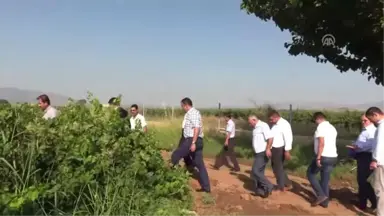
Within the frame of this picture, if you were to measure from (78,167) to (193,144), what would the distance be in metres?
3.36

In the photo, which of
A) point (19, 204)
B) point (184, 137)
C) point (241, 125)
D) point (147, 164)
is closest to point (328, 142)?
point (184, 137)

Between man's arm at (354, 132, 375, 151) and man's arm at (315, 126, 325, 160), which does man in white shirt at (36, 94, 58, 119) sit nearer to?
man's arm at (315, 126, 325, 160)

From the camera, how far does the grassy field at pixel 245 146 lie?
13156mm

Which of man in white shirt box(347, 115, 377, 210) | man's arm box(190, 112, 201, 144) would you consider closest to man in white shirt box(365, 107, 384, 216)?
man in white shirt box(347, 115, 377, 210)

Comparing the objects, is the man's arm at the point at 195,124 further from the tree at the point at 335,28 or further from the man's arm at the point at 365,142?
the tree at the point at 335,28

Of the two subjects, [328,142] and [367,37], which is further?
[367,37]

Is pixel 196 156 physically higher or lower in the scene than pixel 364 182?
higher

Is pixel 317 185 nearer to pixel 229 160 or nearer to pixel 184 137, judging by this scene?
pixel 184 137

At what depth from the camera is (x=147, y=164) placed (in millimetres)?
7641

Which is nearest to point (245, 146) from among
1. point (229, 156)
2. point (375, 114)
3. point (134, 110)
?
point (229, 156)

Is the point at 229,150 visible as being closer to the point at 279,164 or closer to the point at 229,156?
the point at 229,156

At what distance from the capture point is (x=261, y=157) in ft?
31.2

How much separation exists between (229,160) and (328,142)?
5073mm

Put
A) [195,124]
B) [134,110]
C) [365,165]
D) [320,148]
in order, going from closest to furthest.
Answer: [320,148] < [365,165] < [195,124] < [134,110]
